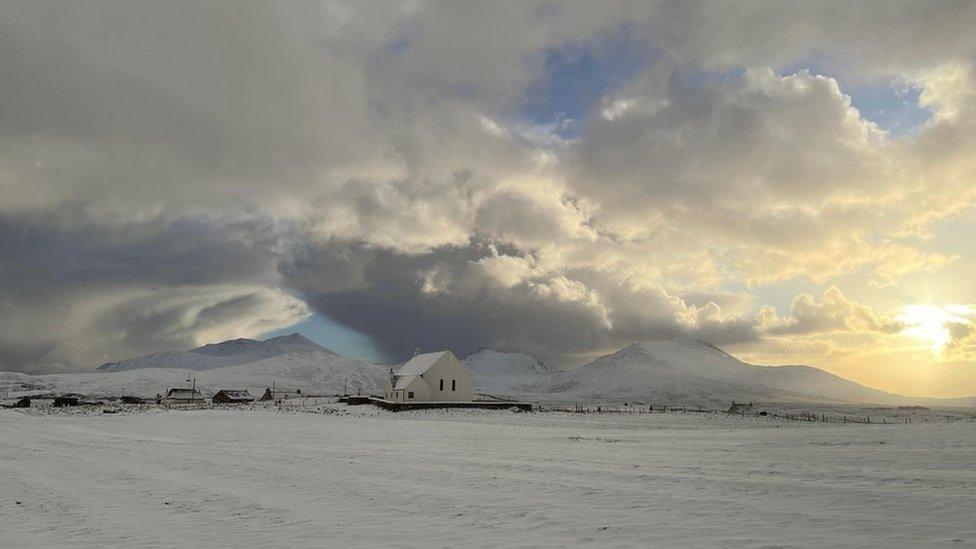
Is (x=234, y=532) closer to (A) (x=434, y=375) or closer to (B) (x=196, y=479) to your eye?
(B) (x=196, y=479)

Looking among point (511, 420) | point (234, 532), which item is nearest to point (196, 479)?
point (234, 532)

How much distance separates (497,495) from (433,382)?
73.5m

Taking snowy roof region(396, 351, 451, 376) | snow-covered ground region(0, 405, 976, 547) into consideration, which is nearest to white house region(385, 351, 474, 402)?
snowy roof region(396, 351, 451, 376)

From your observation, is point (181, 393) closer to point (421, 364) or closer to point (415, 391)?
point (421, 364)

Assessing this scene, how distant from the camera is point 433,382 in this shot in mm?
89562

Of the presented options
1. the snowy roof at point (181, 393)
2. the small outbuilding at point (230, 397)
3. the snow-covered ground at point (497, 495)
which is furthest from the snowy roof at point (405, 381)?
the snowy roof at point (181, 393)

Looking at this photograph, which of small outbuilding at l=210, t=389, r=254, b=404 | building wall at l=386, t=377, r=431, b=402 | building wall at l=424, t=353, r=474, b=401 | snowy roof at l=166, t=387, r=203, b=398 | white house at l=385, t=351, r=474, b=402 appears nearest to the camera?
building wall at l=386, t=377, r=431, b=402

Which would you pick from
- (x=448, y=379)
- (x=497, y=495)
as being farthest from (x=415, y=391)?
(x=497, y=495)

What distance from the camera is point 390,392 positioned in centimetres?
9175

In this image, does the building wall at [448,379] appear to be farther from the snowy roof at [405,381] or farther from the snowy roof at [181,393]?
the snowy roof at [181,393]

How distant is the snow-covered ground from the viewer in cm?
1259

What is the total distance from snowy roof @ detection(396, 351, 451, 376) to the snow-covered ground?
59449 mm

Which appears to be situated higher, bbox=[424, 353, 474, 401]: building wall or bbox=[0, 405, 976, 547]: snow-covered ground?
bbox=[424, 353, 474, 401]: building wall

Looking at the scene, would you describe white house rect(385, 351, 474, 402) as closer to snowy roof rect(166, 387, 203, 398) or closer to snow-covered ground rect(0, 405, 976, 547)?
snow-covered ground rect(0, 405, 976, 547)
